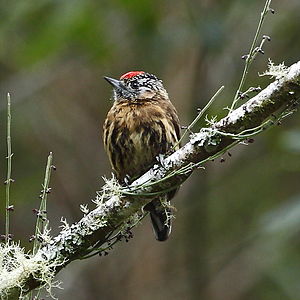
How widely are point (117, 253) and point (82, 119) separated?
3.70 feet

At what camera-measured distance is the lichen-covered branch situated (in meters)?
2.80

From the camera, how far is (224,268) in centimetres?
661

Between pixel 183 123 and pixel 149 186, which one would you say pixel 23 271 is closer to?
pixel 149 186

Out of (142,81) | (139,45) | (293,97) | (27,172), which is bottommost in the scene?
(293,97)

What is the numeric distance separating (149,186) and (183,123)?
3483 millimetres

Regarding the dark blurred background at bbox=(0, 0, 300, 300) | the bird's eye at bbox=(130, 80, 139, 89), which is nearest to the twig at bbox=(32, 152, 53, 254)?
the bird's eye at bbox=(130, 80, 139, 89)

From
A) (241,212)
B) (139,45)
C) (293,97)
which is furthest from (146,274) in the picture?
(293,97)

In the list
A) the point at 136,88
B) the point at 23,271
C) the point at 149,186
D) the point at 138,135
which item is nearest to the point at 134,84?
the point at 136,88

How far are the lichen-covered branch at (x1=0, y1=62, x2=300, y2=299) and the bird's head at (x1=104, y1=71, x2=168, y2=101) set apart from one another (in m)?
1.27

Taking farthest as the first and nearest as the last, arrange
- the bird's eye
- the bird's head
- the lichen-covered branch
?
the bird's eye < the bird's head < the lichen-covered branch

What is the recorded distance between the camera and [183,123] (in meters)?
6.45

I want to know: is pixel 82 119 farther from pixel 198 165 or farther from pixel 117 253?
pixel 198 165

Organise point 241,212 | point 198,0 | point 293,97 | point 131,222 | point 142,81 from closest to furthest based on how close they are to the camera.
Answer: point 293,97, point 131,222, point 142,81, point 198,0, point 241,212

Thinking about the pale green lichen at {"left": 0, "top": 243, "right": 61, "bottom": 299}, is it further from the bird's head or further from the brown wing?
the bird's head
